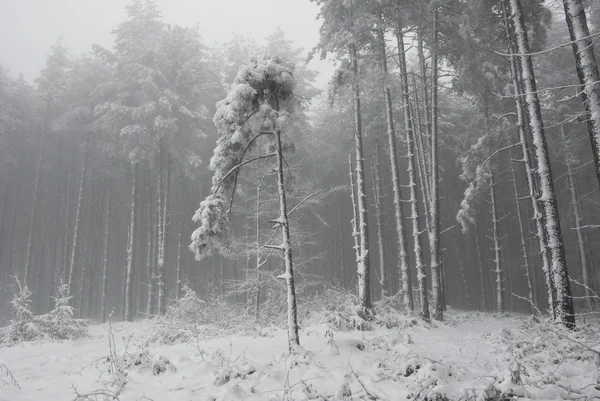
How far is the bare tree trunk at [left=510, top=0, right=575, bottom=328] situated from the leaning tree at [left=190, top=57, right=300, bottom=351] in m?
5.95

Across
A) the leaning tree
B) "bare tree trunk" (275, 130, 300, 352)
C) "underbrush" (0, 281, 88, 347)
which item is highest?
the leaning tree

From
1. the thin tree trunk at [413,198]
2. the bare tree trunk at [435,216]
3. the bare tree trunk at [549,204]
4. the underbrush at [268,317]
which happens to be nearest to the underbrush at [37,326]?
the underbrush at [268,317]

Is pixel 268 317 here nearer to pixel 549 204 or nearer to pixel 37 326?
pixel 37 326

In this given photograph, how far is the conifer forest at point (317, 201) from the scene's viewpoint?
19.7 feet

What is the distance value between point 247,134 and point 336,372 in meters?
5.28

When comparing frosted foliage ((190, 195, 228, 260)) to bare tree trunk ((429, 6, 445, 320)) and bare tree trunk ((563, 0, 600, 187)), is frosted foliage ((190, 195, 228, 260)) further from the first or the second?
bare tree trunk ((429, 6, 445, 320))

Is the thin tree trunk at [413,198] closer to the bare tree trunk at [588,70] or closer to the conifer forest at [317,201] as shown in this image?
the conifer forest at [317,201]

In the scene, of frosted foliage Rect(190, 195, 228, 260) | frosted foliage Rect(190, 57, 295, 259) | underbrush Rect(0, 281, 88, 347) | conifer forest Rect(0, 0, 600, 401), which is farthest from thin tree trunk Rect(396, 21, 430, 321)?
underbrush Rect(0, 281, 88, 347)

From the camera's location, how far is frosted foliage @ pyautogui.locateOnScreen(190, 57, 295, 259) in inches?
291

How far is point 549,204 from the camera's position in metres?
9.05

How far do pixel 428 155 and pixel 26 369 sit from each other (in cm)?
1433

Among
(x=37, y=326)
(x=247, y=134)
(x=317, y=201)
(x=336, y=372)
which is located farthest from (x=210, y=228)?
(x=37, y=326)

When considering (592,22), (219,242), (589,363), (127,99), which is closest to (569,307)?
(589,363)

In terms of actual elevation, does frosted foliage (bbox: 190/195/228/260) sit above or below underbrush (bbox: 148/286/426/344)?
above
